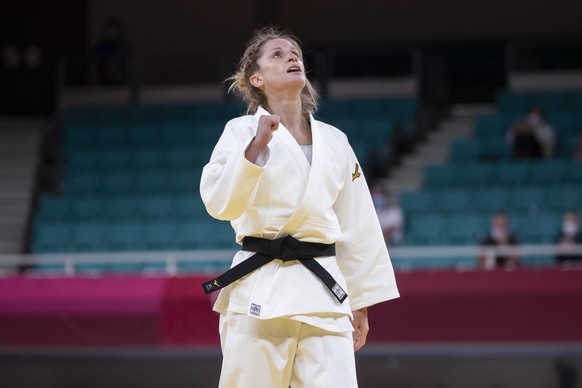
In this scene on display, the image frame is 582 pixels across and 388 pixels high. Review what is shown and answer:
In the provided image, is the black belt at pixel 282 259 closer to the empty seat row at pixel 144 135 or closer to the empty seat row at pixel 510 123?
the empty seat row at pixel 510 123

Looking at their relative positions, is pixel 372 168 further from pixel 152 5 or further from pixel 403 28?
pixel 152 5

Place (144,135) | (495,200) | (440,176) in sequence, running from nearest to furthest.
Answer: (495,200)
(440,176)
(144,135)

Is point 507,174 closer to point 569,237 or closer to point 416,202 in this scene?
point 416,202

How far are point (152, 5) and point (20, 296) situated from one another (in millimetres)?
9169

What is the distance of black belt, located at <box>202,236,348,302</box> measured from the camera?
3.65 metres

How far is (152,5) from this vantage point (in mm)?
16828

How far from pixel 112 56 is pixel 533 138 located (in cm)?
607

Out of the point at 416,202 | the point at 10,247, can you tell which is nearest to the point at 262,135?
the point at 416,202

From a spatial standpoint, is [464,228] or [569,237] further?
[464,228]

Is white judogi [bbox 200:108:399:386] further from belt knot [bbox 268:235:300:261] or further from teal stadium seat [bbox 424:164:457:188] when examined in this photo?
teal stadium seat [bbox 424:164:457:188]

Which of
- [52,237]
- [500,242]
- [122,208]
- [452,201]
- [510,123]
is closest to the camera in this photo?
[500,242]

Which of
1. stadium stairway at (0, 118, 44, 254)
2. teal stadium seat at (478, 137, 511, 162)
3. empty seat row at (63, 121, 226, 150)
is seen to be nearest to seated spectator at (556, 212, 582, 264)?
teal stadium seat at (478, 137, 511, 162)

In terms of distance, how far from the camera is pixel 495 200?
39.2ft

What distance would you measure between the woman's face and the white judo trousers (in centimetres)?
81
